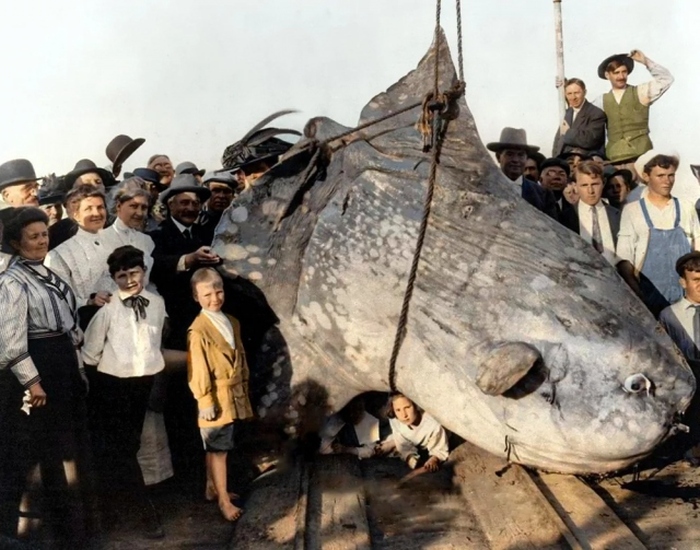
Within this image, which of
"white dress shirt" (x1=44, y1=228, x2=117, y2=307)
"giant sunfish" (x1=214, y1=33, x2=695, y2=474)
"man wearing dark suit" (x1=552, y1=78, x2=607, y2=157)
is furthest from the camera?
"man wearing dark suit" (x1=552, y1=78, x2=607, y2=157)

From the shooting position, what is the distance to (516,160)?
592cm

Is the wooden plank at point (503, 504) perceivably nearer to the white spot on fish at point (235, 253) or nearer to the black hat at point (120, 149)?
the white spot on fish at point (235, 253)

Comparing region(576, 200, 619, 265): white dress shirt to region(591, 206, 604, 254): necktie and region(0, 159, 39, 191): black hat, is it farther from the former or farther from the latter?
region(0, 159, 39, 191): black hat

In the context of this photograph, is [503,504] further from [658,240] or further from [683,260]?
[658,240]

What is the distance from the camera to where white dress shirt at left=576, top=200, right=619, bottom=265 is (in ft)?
16.8

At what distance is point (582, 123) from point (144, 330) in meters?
5.15

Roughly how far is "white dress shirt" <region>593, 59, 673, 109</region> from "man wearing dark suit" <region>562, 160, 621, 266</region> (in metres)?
2.15

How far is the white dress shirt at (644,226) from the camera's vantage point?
500 cm

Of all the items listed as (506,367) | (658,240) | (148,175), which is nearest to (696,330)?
(658,240)

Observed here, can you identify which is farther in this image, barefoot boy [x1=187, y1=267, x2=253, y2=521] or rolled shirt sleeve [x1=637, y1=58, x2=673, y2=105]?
rolled shirt sleeve [x1=637, y1=58, x2=673, y2=105]

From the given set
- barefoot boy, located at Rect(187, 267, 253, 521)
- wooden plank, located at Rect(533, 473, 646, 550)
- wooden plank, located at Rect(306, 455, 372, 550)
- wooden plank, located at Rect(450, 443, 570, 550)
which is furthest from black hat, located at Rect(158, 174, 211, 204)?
wooden plank, located at Rect(533, 473, 646, 550)

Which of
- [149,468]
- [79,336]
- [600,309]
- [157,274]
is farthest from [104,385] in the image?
[600,309]

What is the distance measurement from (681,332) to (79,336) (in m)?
3.59

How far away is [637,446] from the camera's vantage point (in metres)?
3.25
